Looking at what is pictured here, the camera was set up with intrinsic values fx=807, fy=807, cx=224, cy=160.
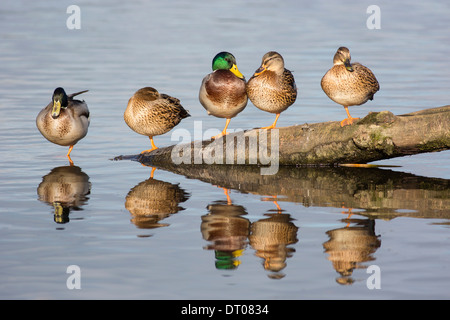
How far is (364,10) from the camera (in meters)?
24.7

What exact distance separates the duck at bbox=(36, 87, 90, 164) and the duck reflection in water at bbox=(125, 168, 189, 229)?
154 cm

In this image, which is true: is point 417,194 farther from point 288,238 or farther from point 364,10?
point 364,10

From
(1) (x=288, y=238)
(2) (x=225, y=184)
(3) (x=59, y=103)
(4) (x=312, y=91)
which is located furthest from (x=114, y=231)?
(4) (x=312, y=91)

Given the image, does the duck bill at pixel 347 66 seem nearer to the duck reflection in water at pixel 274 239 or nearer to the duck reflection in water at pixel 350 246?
the duck reflection in water at pixel 274 239

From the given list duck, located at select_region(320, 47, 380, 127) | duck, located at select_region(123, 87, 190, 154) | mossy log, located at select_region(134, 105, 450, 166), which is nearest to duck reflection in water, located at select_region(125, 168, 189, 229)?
mossy log, located at select_region(134, 105, 450, 166)

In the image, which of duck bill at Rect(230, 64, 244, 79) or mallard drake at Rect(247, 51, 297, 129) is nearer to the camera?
mallard drake at Rect(247, 51, 297, 129)

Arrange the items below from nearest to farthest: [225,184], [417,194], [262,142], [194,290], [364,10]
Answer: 1. [194,290]
2. [417,194]
3. [225,184]
4. [262,142]
5. [364,10]

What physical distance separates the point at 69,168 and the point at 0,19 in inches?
567

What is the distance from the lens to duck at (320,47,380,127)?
930cm

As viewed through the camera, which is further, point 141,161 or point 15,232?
point 141,161

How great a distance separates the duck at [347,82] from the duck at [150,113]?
2.01 metres

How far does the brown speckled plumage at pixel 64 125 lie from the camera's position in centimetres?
1005

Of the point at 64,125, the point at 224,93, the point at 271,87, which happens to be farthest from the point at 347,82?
the point at 64,125

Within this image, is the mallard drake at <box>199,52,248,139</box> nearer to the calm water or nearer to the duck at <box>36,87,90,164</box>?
the calm water
